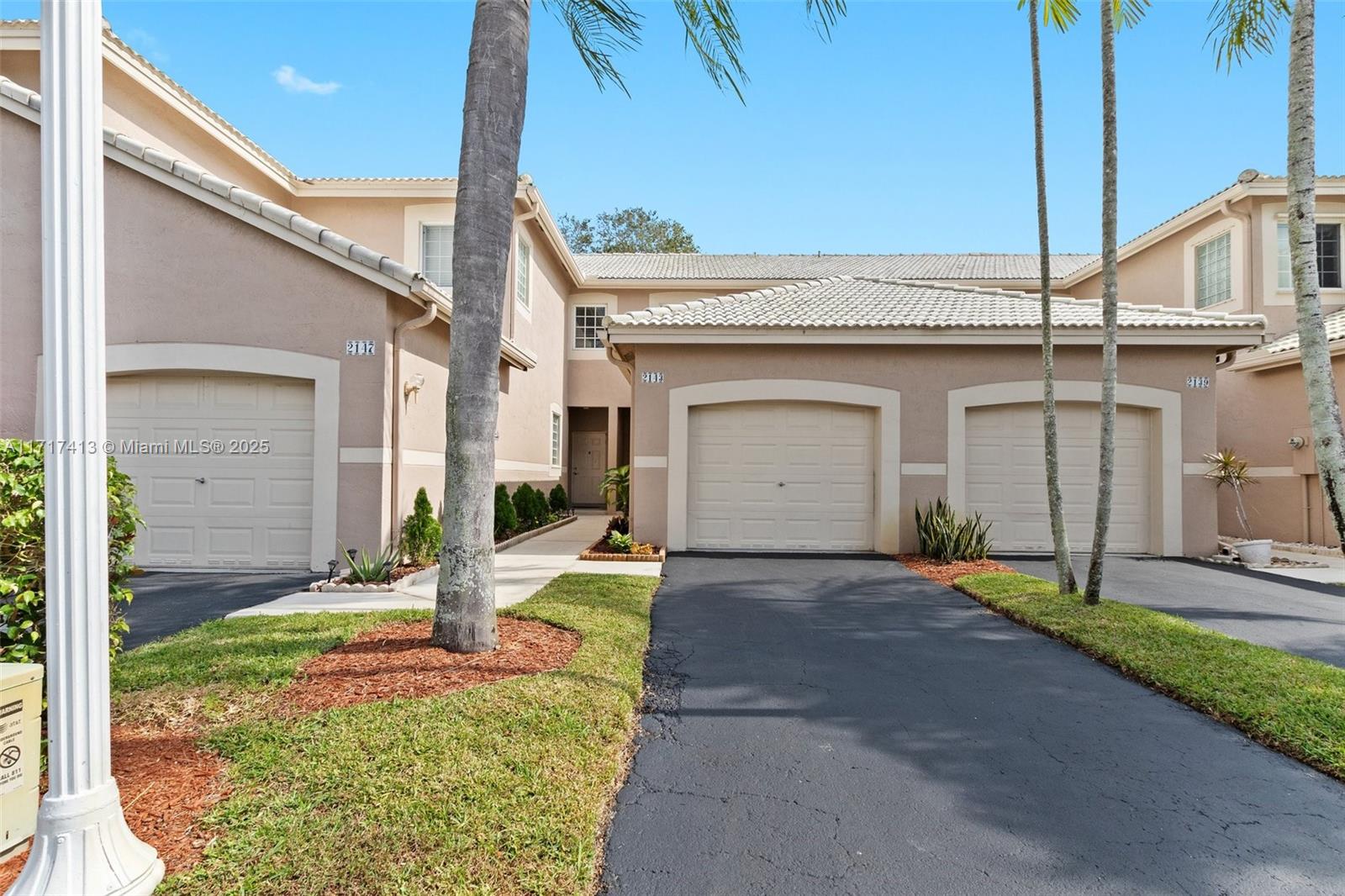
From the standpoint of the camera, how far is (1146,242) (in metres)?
16.3

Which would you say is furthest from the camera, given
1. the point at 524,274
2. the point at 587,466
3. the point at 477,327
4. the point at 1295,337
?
the point at 587,466

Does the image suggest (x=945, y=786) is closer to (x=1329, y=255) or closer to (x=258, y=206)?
(x=258, y=206)

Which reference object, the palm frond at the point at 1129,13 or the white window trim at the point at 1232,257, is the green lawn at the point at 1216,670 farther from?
the white window trim at the point at 1232,257

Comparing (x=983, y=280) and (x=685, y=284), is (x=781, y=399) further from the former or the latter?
(x=983, y=280)

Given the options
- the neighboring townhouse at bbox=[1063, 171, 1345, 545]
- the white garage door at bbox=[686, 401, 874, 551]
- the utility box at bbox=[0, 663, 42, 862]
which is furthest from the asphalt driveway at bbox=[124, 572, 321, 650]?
the neighboring townhouse at bbox=[1063, 171, 1345, 545]

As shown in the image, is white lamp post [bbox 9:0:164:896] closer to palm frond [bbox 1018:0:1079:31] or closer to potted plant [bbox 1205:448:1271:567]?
palm frond [bbox 1018:0:1079:31]

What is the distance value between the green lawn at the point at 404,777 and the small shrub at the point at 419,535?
3.98 meters

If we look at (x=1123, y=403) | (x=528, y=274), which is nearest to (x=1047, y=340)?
(x=1123, y=403)

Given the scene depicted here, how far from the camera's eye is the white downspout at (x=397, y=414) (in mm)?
8797

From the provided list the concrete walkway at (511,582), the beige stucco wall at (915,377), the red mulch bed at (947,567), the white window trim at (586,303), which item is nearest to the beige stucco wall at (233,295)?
the concrete walkway at (511,582)

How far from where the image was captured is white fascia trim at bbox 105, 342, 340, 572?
336 inches

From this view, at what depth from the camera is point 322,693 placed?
165 inches

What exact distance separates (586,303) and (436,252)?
549 centimetres

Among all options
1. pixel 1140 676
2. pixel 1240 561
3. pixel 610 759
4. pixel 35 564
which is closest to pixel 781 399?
pixel 1140 676
